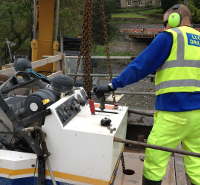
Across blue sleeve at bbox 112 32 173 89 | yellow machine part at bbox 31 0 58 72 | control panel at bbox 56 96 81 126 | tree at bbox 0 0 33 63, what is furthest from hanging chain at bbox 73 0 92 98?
Answer: tree at bbox 0 0 33 63

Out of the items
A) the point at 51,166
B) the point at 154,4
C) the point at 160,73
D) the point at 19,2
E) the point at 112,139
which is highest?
the point at 154,4

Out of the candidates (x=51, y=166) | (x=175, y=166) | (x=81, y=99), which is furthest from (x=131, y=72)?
(x=175, y=166)

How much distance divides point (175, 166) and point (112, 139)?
182 cm

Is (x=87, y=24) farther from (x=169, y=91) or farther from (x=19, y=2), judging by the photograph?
(x=19, y=2)

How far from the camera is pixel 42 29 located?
6.67 metres

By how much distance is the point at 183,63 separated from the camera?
1960 mm

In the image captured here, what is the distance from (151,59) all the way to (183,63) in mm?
285

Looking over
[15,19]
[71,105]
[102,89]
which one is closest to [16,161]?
[71,105]

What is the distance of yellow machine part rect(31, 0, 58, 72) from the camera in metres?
6.48

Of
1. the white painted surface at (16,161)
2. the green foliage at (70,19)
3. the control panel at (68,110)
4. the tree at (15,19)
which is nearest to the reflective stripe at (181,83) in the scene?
the control panel at (68,110)

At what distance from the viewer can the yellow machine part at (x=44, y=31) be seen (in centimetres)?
648

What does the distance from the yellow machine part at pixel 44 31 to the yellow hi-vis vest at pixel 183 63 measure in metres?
5.31

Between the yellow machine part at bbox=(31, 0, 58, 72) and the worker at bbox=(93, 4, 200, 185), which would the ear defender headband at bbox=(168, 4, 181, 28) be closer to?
the worker at bbox=(93, 4, 200, 185)

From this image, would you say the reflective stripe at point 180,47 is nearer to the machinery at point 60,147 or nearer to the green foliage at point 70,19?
the machinery at point 60,147
